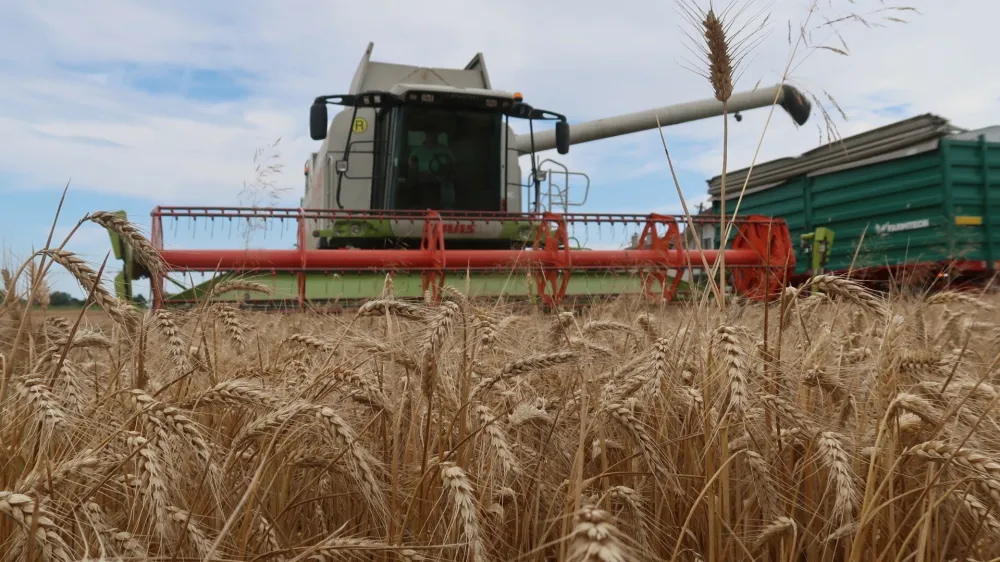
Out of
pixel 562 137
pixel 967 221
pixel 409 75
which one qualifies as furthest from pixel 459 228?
pixel 967 221

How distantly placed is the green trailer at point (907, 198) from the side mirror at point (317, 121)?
23.8 feet

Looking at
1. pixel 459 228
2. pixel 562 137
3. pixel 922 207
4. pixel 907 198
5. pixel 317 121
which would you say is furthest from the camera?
pixel 907 198

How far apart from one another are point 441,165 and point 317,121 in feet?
5.58

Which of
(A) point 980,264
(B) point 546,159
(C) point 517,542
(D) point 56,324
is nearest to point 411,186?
(B) point 546,159

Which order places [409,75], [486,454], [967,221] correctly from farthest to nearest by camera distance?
[967,221] → [409,75] → [486,454]

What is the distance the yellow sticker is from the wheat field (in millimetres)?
11278

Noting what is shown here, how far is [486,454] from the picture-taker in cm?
149

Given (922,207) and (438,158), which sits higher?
(438,158)

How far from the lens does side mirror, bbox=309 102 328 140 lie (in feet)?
25.3

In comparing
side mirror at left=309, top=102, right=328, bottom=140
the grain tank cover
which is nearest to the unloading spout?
the grain tank cover

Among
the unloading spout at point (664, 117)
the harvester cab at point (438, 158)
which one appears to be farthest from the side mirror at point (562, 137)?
the unloading spout at point (664, 117)

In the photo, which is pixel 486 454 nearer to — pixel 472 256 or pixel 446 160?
pixel 472 256

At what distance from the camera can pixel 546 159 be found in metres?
9.08

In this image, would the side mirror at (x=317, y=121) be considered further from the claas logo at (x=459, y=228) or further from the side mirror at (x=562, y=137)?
the side mirror at (x=562, y=137)
